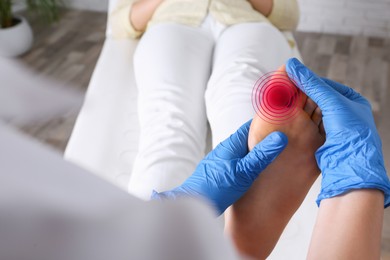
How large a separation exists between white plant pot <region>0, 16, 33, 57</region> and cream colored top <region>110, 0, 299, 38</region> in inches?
36.1

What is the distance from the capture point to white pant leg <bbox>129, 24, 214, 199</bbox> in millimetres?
1210

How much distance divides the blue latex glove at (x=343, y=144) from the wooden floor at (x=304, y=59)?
0.94 meters

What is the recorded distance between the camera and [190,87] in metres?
1.47

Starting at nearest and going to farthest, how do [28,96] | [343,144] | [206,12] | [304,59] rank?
[28,96]
[343,144]
[206,12]
[304,59]

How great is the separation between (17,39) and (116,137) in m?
1.43

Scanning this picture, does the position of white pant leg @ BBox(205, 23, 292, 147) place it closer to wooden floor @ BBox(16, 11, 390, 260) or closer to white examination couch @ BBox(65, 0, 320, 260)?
white examination couch @ BBox(65, 0, 320, 260)

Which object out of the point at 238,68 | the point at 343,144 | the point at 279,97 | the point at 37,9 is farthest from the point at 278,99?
the point at 37,9

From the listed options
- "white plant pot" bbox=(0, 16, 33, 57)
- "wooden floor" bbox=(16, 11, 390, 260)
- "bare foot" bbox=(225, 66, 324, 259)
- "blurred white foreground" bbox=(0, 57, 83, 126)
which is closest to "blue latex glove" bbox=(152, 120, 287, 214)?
"bare foot" bbox=(225, 66, 324, 259)

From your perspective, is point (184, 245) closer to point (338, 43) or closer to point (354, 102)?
point (354, 102)

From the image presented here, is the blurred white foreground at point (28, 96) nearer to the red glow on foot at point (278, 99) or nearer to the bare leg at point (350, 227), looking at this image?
the bare leg at point (350, 227)

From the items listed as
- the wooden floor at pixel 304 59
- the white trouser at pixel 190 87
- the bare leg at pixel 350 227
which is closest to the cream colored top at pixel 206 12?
the white trouser at pixel 190 87

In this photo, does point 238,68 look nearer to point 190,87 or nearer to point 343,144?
point 190,87

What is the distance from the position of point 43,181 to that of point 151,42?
4.34 feet

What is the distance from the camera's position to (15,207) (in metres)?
0.32
